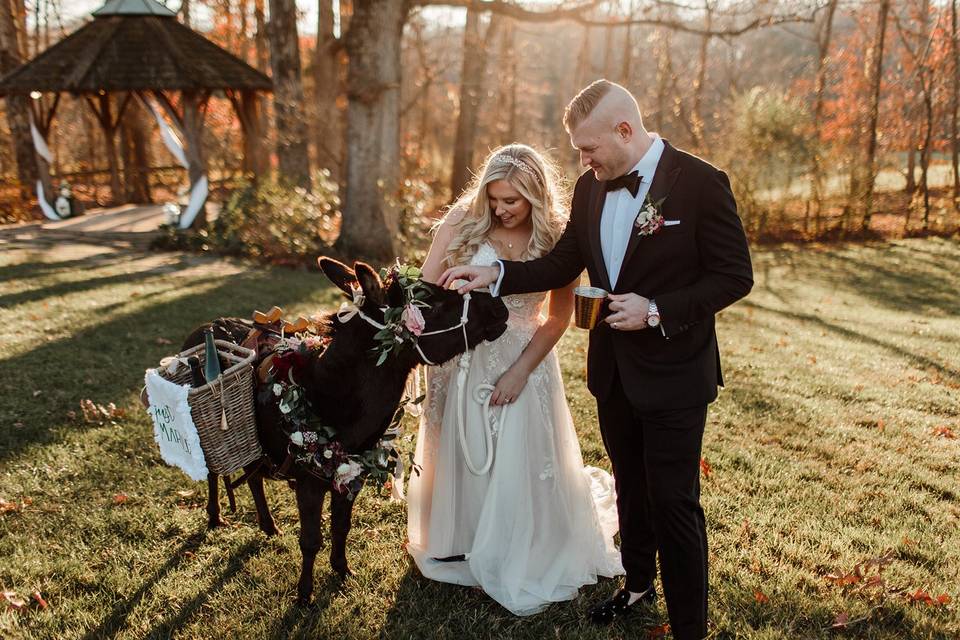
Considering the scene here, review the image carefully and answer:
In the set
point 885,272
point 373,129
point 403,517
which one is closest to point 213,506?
point 403,517

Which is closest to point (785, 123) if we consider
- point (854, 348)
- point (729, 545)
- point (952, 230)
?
point (952, 230)

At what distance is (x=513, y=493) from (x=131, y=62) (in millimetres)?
16618

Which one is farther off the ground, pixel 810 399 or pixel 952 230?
pixel 952 230

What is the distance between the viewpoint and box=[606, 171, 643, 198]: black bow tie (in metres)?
2.74

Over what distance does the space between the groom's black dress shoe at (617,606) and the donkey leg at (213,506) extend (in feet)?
7.97

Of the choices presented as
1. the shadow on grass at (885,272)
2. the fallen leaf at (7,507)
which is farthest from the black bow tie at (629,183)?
the shadow on grass at (885,272)

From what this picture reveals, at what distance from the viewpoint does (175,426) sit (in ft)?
10.0

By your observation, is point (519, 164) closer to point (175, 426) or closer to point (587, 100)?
point (587, 100)

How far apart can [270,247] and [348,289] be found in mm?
11333

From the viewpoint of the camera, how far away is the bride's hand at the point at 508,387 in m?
3.48

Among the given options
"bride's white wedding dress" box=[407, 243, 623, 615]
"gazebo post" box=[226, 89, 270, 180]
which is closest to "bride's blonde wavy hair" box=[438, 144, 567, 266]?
"bride's white wedding dress" box=[407, 243, 623, 615]

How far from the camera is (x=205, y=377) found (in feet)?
10.5

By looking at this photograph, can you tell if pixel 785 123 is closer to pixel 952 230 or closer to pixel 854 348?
pixel 952 230

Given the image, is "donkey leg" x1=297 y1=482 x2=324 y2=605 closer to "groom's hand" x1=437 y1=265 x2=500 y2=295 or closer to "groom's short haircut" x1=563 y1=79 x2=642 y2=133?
"groom's hand" x1=437 y1=265 x2=500 y2=295
